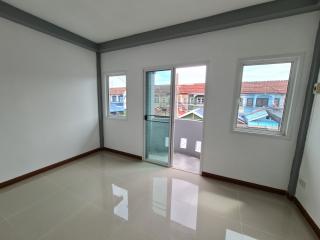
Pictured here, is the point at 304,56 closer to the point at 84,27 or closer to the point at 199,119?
the point at 199,119

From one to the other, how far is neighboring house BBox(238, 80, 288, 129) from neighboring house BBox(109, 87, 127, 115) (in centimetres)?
240

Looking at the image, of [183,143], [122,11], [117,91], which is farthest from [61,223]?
[183,143]

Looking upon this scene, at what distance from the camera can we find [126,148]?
3.53 metres

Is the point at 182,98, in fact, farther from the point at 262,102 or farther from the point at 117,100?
the point at 262,102

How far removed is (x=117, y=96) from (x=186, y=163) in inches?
89.0

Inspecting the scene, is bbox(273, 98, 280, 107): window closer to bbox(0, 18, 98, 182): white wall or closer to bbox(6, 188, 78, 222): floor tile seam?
bbox(6, 188, 78, 222): floor tile seam

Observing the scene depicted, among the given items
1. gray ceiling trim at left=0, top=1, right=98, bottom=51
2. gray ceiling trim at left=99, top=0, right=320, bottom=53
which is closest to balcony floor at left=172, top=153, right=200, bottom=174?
gray ceiling trim at left=99, top=0, right=320, bottom=53

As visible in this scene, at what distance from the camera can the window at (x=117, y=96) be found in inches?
134

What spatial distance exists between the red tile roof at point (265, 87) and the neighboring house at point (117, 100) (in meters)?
2.40

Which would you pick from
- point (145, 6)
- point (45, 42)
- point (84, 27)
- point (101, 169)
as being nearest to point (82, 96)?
point (45, 42)

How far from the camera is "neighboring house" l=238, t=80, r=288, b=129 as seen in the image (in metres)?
2.13

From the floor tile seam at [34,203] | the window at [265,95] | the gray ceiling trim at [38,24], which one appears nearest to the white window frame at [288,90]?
the window at [265,95]

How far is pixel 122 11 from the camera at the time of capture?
2113mm

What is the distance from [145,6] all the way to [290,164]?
9.85 ft
